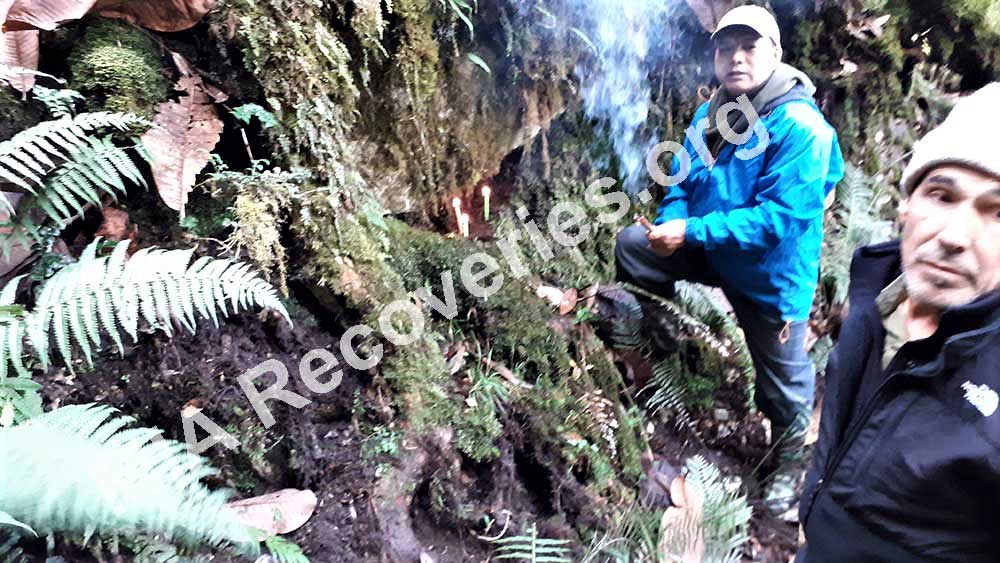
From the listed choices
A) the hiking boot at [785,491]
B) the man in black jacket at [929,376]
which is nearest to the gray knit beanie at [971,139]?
the man in black jacket at [929,376]

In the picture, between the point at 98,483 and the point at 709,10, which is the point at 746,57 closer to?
the point at 709,10

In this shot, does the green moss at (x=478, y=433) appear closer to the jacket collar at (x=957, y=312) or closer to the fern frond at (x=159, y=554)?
the fern frond at (x=159, y=554)

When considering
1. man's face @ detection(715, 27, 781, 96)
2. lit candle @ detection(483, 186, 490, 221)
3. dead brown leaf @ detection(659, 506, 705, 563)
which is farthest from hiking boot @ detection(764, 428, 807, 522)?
lit candle @ detection(483, 186, 490, 221)

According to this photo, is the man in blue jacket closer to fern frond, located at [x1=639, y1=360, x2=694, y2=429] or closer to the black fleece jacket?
fern frond, located at [x1=639, y1=360, x2=694, y2=429]

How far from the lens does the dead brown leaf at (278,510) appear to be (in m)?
2.10

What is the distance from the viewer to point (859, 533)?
66.6 inches

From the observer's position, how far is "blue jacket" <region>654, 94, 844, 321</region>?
2645 mm

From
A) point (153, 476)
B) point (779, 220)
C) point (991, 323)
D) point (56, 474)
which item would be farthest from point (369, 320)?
point (991, 323)

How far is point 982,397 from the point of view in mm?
1375

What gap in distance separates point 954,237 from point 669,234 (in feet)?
5.46

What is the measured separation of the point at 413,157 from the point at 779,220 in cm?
184

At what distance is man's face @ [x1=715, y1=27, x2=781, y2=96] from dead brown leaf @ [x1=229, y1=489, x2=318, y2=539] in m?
2.51

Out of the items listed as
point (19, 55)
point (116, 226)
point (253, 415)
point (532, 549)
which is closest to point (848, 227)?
point (532, 549)

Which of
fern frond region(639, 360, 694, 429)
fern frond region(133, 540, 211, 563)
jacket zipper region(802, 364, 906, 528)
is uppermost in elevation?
jacket zipper region(802, 364, 906, 528)
